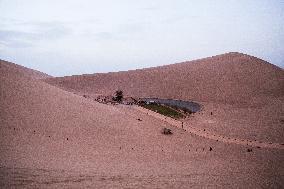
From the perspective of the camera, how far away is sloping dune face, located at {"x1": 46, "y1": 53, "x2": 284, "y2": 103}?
44.7 m

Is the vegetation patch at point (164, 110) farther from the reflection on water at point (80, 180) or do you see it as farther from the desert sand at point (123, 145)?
the reflection on water at point (80, 180)

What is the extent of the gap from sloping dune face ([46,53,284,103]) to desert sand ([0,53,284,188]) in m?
10.2

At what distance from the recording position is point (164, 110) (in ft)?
101

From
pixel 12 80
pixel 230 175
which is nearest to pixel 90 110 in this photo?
pixel 12 80

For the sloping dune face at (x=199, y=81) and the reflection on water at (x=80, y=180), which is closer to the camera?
the reflection on water at (x=80, y=180)

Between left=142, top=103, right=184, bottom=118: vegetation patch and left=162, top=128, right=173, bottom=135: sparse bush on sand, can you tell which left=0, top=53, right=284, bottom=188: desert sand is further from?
left=142, top=103, right=184, bottom=118: vegetation patch

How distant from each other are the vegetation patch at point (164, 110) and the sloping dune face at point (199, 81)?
1089 cm

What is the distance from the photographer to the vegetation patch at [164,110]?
95.9 feet

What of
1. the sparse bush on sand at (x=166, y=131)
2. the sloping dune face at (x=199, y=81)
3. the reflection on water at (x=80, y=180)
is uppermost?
the sloping dune face at (x=199, y=81)

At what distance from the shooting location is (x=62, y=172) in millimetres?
11773

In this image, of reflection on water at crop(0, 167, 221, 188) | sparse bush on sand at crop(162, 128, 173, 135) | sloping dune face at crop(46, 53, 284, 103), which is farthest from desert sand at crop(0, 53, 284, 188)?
sloping dune face at crop(46, 53, 284, 103)

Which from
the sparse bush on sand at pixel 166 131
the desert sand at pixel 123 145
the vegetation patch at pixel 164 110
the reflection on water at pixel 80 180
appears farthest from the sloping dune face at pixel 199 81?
the reflection on water at pixel 80 180

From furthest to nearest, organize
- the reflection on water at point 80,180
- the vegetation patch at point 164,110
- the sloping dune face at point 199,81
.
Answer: the sloping dune face at point 199,81
the vegetation patch at point 164,110
the reflection on water at point 80,180

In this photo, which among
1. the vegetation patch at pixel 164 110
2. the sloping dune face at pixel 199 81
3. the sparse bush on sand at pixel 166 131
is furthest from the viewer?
the sloping dune face at pixel 199 81
